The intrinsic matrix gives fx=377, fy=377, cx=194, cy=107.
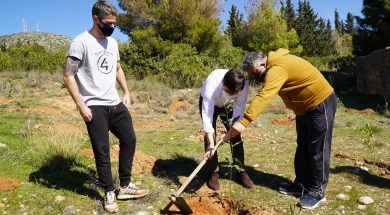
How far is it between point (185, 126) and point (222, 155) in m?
2.27

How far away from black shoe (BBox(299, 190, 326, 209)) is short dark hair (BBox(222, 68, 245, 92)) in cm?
124

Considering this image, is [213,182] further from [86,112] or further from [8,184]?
[8,184]

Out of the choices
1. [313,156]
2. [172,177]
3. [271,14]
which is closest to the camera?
[313,156]

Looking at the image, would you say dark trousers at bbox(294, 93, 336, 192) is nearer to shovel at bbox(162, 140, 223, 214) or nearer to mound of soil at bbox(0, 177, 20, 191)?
shovel at bbox(162, 140, 223, 214)

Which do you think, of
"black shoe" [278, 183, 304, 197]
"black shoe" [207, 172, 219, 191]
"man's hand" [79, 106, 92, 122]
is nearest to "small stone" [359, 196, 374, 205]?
"black shoe" [278, 183, 304, 197]

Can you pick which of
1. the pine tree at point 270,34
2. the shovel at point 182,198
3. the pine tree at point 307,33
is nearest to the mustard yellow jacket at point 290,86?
the shovel at point 182,198

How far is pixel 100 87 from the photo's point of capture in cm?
320

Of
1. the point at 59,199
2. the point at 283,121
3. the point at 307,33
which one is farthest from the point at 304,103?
the point at 307,33

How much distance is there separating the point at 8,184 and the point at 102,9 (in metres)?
2.13

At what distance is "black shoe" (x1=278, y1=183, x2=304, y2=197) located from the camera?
12.5 ft

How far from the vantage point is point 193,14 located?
18.7 metres

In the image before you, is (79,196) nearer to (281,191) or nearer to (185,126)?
(281,191)

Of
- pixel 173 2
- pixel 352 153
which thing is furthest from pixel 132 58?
pixel 352 153

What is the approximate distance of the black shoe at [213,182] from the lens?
393cm
